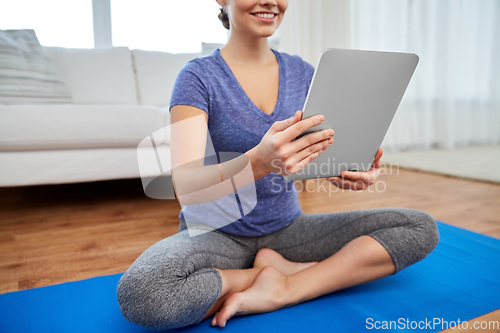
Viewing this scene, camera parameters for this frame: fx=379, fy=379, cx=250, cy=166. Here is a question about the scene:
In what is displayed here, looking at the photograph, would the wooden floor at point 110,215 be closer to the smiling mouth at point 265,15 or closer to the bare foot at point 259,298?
the bare foot at point 259,298

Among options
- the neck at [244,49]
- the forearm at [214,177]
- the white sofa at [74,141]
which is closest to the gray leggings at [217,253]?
the forearm at [214,177]

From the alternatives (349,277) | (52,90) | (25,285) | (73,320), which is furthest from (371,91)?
(52,90)

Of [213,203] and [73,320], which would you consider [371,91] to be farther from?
[73,320]

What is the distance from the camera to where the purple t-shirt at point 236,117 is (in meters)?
0.82

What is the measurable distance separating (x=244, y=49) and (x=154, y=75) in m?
1.61

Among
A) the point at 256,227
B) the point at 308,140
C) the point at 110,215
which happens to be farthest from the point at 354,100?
the point at 110,215

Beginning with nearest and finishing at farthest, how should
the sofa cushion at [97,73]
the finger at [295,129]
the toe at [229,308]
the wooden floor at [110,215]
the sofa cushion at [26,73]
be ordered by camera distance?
the finger at [295,129] → the toe at [229,308] → the wooden floor at [110,215] → the sofa cushion at [26,73] → the sofa cushion at [97,73]

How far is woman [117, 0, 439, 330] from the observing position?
2.20 ft

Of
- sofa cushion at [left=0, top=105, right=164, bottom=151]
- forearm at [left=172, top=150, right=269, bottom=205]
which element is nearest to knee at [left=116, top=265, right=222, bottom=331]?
forearm at [left=172, top=150, right=269, bottom=205]

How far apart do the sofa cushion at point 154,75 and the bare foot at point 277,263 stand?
1713mm

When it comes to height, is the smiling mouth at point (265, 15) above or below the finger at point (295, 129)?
above

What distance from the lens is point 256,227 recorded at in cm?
86

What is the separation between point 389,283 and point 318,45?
2604mm

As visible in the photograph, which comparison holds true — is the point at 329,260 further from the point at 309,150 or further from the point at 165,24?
the point at 165,24
